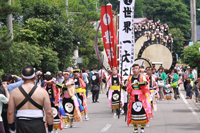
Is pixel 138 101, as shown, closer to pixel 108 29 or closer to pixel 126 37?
pixel 126 37

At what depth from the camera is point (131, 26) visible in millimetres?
13148

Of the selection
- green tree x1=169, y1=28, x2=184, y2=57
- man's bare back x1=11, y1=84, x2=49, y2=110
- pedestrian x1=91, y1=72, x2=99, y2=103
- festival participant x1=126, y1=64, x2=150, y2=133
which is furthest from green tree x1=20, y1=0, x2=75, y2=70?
green tree x1=169, y1=28, x2=184, y2=57

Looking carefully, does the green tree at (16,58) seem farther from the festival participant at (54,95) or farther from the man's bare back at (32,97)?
the man's bare back at (32,97)

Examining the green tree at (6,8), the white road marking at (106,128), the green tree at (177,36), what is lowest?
the white road marking at (106,128)

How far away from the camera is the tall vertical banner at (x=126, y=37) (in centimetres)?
1292

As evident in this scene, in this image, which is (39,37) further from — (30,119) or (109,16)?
(30,119)

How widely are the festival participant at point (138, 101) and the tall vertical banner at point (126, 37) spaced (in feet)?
7.52

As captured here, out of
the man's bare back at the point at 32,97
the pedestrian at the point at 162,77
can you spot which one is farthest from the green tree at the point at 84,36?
the man's bare back at the point at 32,97

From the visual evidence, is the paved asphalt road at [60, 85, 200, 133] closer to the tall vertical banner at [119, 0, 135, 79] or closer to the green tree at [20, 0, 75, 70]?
the tall vertical banner at [119, 0, 135, 79]

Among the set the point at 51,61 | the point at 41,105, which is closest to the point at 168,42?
the point at 51,61

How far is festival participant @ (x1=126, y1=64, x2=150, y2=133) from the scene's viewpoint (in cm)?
1039

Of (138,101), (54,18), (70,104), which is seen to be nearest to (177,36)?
(54,18)

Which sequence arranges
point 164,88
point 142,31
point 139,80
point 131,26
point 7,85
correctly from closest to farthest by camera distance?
point 7,85, point 139,80, point 131,26, point 164,88, point 142,31

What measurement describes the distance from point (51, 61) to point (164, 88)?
643 cm
